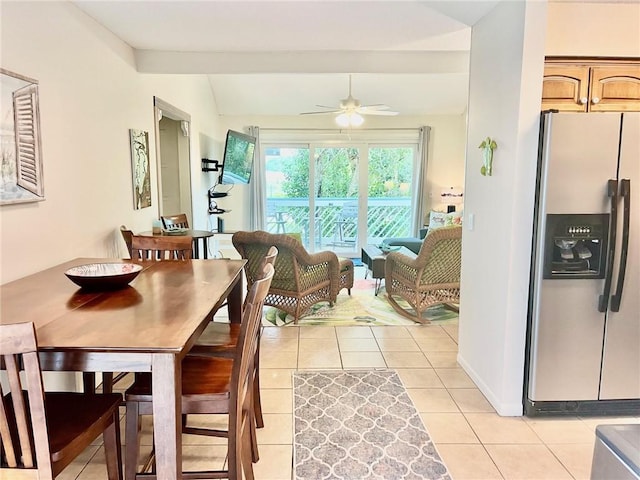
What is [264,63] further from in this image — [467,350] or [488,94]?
[467,350]

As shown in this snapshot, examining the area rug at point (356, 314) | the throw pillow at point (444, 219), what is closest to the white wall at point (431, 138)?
the throw pillow at point (444, 219)

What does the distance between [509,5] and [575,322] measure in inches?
72.3

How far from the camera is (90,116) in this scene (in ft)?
9.71

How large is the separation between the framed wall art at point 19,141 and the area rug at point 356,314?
2.50 metres

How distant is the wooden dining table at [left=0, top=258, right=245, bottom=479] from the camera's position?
4.47ft

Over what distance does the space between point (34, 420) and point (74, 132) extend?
6.76 feet

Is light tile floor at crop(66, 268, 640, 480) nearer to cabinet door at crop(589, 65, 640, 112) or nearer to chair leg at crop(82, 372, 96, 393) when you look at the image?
chair leg at crop(82, 372, 96, 393)

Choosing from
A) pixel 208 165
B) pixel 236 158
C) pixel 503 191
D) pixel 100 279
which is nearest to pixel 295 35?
pixel 503 191

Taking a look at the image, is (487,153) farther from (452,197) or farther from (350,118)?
(452,197)

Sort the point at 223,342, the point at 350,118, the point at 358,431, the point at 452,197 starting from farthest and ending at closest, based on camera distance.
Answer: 1. the point at 452,197
2. the point at 350,118
3. the point at 358,431
4. the point at 223,342

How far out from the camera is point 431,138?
7758mm

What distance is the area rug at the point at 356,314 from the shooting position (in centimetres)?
428

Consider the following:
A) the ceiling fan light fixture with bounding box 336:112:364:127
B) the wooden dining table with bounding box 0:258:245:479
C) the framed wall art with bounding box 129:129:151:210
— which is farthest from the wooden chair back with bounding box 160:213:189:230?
the ceiling fan light fixture with bounding box 336:112:364:127

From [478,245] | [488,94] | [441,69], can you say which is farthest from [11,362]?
[441,69]
